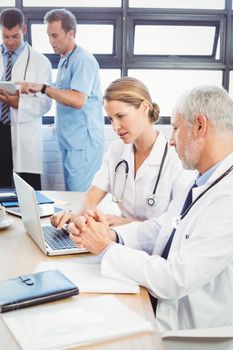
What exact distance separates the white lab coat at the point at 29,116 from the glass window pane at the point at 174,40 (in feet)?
3.26

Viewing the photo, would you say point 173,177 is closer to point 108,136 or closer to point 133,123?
point 133,123

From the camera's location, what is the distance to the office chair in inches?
36.1

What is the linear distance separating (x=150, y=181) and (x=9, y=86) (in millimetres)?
1493

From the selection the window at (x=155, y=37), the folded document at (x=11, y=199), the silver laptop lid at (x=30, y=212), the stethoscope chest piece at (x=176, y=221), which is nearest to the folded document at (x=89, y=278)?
the silver laptop lid at (x=30, y=212)

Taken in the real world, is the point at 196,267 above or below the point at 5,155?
Answer: above

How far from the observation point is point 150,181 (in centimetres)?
183

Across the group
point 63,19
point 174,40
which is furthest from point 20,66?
point 174,40

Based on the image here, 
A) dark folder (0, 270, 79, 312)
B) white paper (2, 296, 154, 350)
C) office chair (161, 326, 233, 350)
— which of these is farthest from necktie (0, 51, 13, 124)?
office chair (161, 326, 233, 350)

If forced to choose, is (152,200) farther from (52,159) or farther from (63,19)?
(52,159)

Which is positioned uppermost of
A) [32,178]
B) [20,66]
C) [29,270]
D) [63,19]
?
[63,19]

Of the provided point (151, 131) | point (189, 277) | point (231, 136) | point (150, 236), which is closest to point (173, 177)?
point (151, 131)

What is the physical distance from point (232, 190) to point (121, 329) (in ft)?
1.50

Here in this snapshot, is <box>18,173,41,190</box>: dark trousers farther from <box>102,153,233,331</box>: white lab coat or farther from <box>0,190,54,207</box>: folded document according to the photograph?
<box>102,153,233,331</box>: white lab coat

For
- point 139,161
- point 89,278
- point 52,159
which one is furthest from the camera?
point 52,159
